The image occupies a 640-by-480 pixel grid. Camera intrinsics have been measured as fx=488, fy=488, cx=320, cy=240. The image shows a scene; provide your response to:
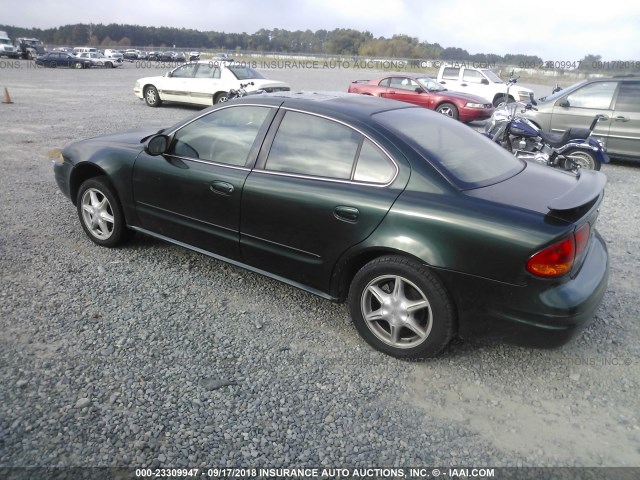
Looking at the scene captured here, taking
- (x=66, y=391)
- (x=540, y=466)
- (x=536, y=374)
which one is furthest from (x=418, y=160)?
(x=66, y=391)

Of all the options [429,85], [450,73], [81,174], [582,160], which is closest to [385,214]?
[81,174]

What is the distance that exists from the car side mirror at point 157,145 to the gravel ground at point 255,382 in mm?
1018

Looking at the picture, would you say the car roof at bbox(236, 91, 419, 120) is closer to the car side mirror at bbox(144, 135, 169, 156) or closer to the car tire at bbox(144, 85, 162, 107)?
the car side mirror at bbox(144, 135, 169, 156)

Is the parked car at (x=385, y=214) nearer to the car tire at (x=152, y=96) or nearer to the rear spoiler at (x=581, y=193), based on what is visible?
the rear spoiler at (x=581, y=193)

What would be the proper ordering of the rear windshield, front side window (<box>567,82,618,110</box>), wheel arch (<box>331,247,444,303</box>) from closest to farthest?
1. wheel arch (<box>331,247,444,303</box>)
2. the rear windshield
3. front side window (<box>567,82,618,110</box>)

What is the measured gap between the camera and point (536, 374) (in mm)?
3047

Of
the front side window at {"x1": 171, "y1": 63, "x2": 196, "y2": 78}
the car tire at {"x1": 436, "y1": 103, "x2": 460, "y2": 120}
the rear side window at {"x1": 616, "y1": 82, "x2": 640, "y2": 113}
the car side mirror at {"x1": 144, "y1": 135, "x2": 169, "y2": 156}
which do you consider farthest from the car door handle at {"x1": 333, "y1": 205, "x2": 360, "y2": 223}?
the front side window at {"x1": 171, "y1": 63, "x2": 196, "y2": 78}

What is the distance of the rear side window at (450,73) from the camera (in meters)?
17.4

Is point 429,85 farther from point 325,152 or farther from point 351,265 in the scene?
point 351,265

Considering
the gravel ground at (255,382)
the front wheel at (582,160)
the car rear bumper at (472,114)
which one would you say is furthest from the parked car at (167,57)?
the gravel ground at (255,382)

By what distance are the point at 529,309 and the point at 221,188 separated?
2239 millimetres

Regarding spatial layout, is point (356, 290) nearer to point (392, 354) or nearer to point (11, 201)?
point (392, 354)

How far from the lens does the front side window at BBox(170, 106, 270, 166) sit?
3664 mm

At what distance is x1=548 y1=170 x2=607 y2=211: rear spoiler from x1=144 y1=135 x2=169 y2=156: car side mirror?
2913 millimetres
